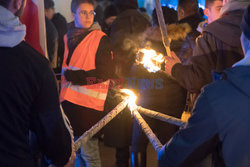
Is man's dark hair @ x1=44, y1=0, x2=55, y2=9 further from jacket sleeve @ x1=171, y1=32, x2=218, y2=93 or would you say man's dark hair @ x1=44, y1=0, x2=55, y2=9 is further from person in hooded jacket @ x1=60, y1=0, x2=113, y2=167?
jacket sleeve @ x1=171, y1=32, x2=218, y2=93

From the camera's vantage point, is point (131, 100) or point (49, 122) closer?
point (49, 122)

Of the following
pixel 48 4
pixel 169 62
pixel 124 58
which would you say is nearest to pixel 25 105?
pixel 169 62

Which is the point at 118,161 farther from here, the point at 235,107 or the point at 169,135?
the point at 235,107

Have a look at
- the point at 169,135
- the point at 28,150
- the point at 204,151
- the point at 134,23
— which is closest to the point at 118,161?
the point at 169,135

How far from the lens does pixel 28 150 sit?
5.84 feet

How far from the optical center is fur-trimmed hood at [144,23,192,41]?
333 cm

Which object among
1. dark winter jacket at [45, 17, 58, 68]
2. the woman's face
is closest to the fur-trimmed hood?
the woman's face

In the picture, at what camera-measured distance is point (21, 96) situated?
1.67 metres

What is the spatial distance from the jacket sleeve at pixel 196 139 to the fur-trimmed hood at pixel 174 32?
2003 mm

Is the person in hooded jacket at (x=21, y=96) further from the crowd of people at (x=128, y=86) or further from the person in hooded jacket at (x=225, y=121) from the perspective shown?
the person in hooded jacket at (x=225, y=121)

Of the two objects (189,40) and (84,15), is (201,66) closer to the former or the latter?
(189,40)

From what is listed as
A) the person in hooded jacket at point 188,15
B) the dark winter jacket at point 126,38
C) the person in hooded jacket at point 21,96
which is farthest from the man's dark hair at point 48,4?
the person in hooded jacket at point 21,96

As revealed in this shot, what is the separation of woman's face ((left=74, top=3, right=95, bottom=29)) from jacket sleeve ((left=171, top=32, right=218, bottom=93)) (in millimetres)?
1351

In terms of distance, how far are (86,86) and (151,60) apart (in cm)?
83
